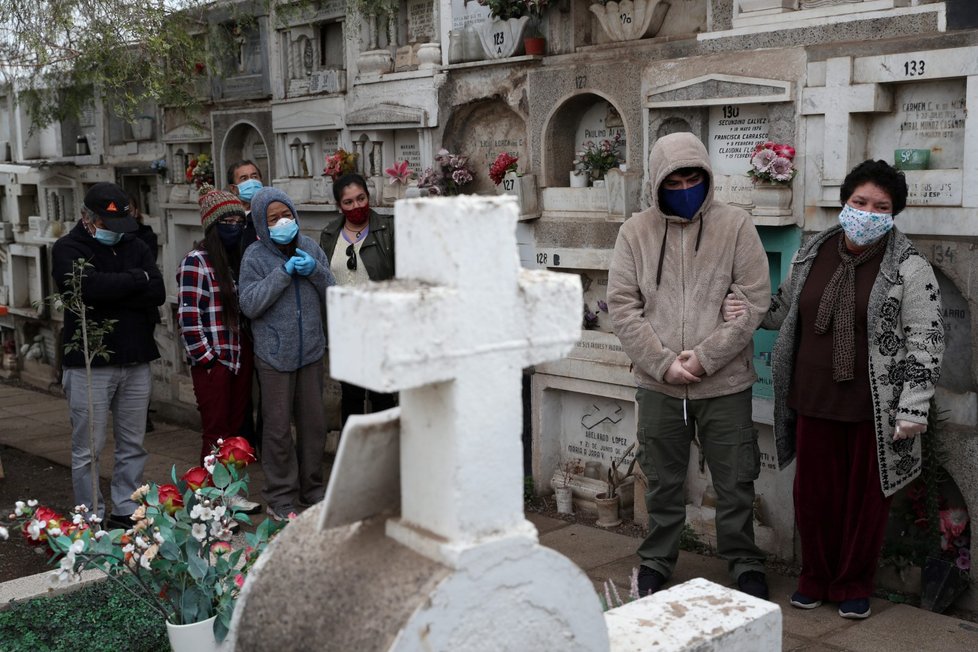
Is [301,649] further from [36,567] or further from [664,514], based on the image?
[36,567]

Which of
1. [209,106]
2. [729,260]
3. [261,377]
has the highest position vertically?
[209,106]

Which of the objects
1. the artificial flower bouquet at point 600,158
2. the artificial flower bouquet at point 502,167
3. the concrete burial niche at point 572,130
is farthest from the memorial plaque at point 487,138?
the artificial flower bouquet at point 600,158

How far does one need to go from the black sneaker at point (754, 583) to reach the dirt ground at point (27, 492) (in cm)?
304

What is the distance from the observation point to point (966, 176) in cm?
421

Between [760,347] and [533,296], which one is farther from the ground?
[533,296]

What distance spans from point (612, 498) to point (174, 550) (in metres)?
2.75

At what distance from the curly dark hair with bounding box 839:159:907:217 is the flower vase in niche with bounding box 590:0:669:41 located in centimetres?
166

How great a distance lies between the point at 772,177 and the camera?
4.69 meters

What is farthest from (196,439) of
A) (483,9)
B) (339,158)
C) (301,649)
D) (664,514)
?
(301,649)

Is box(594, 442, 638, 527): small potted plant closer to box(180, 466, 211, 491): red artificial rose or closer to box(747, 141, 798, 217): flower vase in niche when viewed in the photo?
box(747, 141, 798, 217): flower vase in niche

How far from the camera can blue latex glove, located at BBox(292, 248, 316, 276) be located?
203 inches

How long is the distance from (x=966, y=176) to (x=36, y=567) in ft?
14.3

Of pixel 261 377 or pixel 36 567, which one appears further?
pixel 261 377

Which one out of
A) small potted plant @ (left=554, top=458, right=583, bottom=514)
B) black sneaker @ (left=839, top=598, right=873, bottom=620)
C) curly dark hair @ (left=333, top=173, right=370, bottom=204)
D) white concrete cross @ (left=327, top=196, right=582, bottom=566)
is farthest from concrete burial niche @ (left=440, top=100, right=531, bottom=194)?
white concrete cross @ (left=327, top=196, right=582, bottom=566)
